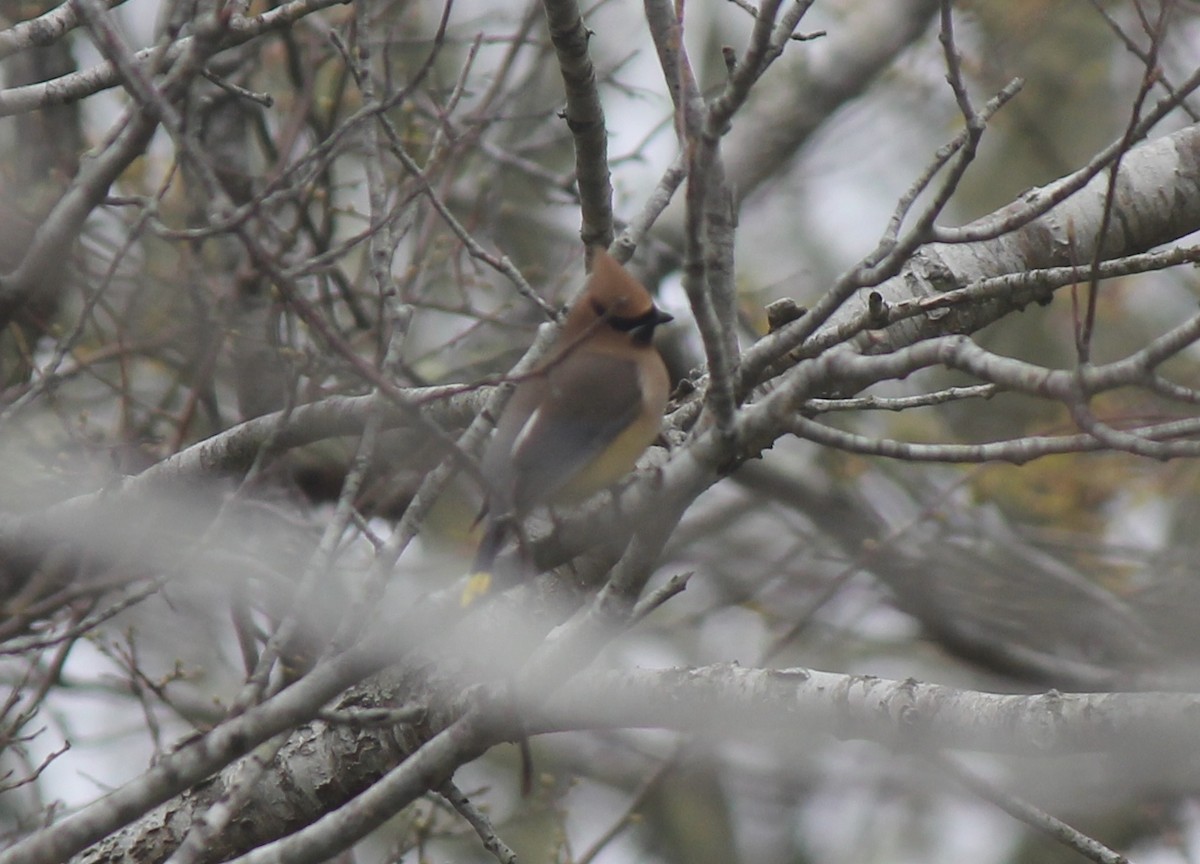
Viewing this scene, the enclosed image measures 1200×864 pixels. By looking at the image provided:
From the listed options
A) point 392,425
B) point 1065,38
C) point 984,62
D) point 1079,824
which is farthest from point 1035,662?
point 1065,38

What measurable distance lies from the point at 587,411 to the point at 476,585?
0.80 metres

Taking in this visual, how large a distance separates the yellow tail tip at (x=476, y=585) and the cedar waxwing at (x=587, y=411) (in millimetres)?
48

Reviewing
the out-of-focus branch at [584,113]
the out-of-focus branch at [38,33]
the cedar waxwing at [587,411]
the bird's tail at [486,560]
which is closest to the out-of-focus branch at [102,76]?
the out-of-focus branch at [38,33]

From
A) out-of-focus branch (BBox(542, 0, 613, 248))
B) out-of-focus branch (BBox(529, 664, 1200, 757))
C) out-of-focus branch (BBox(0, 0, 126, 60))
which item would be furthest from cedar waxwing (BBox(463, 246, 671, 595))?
out-of-focus branch (BBox(0, 0, 126, 60))

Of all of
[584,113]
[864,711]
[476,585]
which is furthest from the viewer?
[584,113]

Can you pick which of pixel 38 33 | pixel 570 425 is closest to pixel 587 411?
pixel 570 425

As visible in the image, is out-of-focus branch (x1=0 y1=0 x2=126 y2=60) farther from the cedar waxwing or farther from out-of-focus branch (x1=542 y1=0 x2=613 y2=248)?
the cedar waxwing

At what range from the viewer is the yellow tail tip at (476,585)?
338 cm

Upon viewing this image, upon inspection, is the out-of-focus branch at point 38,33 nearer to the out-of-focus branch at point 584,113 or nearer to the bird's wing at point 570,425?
the out-of-focus branch at point 584,113

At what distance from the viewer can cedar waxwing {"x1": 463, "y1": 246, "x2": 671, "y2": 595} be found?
157 inches

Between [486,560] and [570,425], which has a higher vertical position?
[570,425]

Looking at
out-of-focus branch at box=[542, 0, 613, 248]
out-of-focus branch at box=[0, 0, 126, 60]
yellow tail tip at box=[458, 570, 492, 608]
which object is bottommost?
yellow tail tip at box=[458, 570, 492, 608]

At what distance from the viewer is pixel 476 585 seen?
353 centimetres

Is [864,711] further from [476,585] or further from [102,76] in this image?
[102,76]
